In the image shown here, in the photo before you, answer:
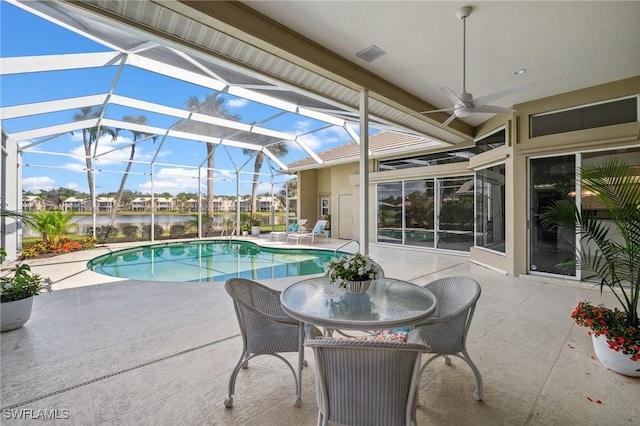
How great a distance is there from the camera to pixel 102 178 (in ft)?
33.6

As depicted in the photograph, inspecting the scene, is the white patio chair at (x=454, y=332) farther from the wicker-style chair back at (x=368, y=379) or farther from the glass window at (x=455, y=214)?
the glass window at (x=455, y=214)

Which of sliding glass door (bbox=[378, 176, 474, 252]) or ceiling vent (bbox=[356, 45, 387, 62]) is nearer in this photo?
ceiling vent (bbox=[356, 45, 387, 62])

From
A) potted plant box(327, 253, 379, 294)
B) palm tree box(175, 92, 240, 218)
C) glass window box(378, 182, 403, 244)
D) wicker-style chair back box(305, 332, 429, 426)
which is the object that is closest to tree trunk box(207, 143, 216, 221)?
palm tree box(175, 92, 240, 218)

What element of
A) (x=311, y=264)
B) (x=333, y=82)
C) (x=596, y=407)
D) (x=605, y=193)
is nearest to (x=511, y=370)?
(x=596, y=407)

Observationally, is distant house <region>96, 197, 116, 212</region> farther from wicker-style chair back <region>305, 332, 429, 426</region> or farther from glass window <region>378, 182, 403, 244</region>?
wicker-style chair back <region>305, 332, 429, 426</region>

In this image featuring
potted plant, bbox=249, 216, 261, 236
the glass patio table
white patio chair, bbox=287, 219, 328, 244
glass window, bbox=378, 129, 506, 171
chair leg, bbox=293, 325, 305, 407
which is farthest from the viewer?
potted plant, bbox=249, 216, 261, 236

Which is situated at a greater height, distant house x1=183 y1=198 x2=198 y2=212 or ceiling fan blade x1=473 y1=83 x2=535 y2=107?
ceiling fan blade x1=473 y1=83 x2=535 y2=107

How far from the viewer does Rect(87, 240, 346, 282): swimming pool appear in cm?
690

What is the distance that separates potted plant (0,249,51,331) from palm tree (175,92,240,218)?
4.96m

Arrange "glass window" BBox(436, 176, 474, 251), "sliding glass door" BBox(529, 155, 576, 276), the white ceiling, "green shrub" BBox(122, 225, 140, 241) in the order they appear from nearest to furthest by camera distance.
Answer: the white ceiling
"sliding glass door" BBox(529, 155, 576, 276)
"glass window" BBox(436, 176, 474, 251)
"green shrub" BBox(122, 225, 140, 241)

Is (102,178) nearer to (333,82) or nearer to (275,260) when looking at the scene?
(275,260)

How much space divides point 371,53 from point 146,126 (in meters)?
8.00

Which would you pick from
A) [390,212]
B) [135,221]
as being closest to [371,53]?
[390,212]

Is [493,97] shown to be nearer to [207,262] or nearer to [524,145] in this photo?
[524,145]
